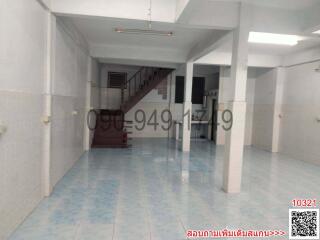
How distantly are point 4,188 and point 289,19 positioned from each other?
492 cm

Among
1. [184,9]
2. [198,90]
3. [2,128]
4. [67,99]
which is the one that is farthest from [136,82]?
[2,128]

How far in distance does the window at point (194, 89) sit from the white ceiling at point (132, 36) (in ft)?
12.5

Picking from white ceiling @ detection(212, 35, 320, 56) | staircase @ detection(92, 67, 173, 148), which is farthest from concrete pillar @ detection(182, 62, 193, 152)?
staircase @ detection(92, 67, 173, 148)


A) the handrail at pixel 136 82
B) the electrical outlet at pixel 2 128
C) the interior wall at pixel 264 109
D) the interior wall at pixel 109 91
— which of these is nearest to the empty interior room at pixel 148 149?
the electrical outlet at pixel 2 128

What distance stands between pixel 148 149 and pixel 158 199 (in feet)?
13.5

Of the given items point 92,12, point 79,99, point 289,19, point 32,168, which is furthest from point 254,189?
point 79,99

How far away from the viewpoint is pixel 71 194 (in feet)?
12.2

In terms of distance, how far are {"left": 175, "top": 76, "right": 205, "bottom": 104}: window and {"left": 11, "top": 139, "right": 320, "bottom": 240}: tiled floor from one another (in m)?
4.86

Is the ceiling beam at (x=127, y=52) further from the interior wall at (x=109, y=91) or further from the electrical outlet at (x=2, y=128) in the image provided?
the electrical outlet at (x=2, y=128)

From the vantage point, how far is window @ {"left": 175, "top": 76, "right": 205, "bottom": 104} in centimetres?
1052

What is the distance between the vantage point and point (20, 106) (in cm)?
263

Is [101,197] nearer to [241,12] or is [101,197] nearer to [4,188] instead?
[4,188]

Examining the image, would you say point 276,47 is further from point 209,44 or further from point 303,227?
point 303,227

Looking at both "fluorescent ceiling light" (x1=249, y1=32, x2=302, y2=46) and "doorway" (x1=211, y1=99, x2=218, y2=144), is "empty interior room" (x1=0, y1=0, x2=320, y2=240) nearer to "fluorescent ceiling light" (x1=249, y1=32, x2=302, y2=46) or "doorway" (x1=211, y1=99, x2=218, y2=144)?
"fluorescent ceiling light" (x1=249, y1=32, x2=302, y2=46)
